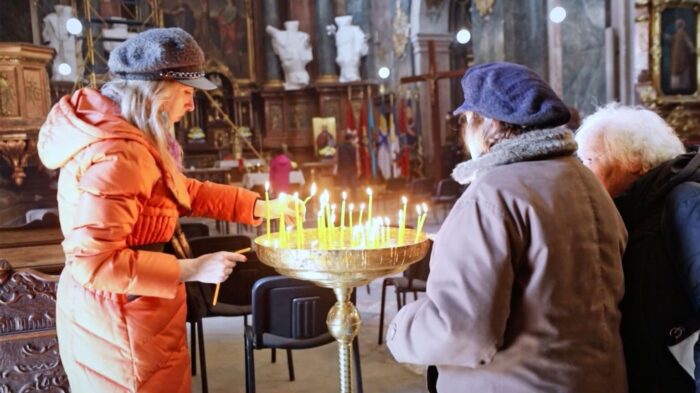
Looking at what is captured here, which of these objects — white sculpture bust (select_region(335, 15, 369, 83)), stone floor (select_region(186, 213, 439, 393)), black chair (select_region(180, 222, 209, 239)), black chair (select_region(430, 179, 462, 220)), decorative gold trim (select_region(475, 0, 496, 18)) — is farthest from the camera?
white sculpture bust (select_region(335, 15, 369, 83))

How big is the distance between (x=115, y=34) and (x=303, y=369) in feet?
45.3

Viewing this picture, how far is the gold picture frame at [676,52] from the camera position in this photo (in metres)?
9.17

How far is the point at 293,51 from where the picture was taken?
16.0 metres

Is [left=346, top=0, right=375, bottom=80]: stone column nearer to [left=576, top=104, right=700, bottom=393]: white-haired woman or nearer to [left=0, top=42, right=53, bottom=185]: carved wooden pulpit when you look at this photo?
[left=0, top=42, right=53, bottom=185]: carved wooden pulpit

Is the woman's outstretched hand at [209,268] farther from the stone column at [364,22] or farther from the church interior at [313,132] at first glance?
the stone column at [364,22]

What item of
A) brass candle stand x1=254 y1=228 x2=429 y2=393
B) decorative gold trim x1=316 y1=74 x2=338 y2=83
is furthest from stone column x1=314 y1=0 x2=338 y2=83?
brass candle stand x1=254 y1=228 x2=429 y2=393

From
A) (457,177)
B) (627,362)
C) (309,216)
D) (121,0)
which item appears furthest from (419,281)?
(121,0)

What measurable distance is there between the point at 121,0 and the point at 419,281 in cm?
1463

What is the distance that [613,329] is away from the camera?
1537 millimetres

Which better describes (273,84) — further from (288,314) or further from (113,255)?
(113,255)

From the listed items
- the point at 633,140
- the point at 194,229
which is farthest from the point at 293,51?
the point at 633,140

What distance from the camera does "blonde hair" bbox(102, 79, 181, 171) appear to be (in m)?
1.75

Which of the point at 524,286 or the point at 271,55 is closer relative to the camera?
the point at 524,286

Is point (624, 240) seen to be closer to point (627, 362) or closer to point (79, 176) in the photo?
point (627, 362)
